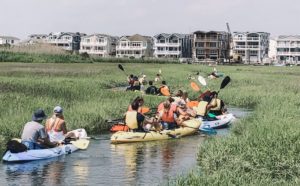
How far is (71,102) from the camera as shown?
24.7 metres

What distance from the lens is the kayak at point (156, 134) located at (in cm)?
1862

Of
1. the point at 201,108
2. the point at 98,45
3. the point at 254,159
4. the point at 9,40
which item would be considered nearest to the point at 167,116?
the point at 201,108

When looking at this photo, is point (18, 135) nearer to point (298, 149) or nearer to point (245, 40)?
point (298, 149)

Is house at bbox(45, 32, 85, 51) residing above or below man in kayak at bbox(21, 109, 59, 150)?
above

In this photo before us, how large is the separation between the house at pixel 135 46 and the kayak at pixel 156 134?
140m

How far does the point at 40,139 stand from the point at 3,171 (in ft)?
6.51

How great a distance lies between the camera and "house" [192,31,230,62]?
5778 inches

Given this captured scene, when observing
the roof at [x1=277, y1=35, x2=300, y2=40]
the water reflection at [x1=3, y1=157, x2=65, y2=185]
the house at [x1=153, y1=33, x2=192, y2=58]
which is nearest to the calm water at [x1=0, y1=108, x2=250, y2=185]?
the water reflection at [x1=3, y1=157, x2=65, y2=185]

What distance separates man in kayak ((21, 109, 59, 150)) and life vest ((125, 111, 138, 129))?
4.17 m

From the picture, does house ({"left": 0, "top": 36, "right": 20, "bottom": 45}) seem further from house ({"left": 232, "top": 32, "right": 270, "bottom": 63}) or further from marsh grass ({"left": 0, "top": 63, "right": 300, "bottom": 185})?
marsh grass ({"left": 0, "top": 63, "right": 300, "bottom": 185})

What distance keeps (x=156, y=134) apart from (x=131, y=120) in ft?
3.83

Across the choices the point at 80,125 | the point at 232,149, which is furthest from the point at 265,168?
the point at 80,125

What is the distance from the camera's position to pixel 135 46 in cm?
16138

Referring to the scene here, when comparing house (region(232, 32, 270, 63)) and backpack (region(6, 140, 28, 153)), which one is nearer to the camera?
backpack (region(6, 140, 28, 153))
